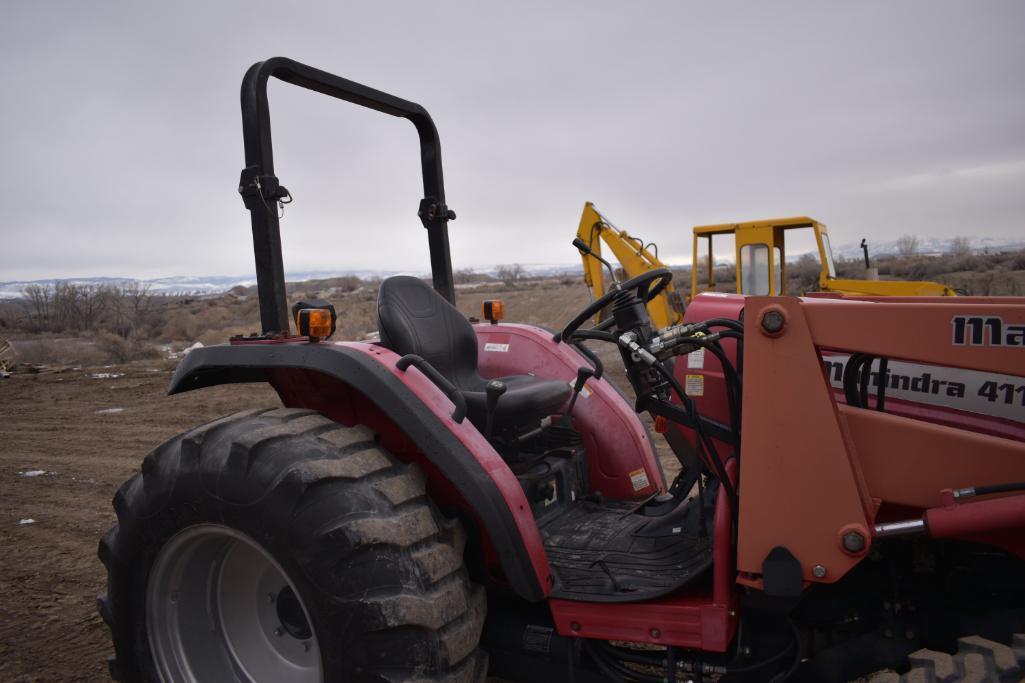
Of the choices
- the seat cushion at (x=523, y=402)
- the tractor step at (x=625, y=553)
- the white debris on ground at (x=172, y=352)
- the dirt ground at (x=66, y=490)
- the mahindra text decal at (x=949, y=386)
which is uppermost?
the mahindra text decal at (x=949, y=386)

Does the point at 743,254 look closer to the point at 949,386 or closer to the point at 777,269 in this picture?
the point at 777,269

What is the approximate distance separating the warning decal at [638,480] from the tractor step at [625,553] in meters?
0.29

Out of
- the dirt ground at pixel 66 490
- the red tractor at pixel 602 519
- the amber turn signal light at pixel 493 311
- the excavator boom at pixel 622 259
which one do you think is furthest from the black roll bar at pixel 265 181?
the excavator boom at pixel 622 259

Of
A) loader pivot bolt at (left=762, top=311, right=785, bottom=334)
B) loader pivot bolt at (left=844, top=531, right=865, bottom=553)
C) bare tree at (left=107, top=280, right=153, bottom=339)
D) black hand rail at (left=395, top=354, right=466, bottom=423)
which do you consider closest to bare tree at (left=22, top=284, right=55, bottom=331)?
bare tree at (left=107, top=280, right=153, bottom=339)

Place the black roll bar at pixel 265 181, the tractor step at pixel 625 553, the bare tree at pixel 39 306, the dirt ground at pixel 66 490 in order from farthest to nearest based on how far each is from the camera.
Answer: the bare tree at pixel 39 306 → the dirt ground at pixel 66 490 → the black roll bar at pixel 265 181 → the tractor step at pixel 625 553

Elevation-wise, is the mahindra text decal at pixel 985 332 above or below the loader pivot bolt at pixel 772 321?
below

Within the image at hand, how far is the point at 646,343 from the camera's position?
83.9 inches

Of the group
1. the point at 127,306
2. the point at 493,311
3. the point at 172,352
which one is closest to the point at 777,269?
the point at 493,311

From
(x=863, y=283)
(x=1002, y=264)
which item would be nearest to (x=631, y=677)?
(x=863, y=283)

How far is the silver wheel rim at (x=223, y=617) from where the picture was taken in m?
2.37

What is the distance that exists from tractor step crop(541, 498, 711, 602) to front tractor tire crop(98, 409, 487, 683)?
337 millimetres

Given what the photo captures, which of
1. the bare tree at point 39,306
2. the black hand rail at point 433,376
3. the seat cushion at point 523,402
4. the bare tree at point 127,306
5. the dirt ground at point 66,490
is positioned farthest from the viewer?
the bare tree at point 39,306

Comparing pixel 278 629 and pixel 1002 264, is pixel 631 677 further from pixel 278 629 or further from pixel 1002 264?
pixel 1002 264

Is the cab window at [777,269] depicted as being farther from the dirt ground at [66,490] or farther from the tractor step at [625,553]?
the tractor step at [625,553]
